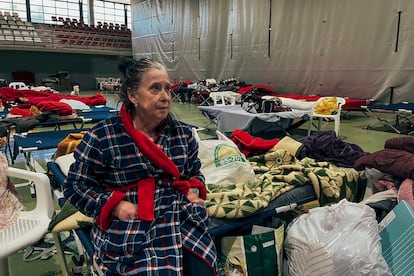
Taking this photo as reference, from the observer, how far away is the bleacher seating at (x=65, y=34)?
14.4 m

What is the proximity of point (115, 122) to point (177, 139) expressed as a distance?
254mm

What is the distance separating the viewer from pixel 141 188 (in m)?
1.21

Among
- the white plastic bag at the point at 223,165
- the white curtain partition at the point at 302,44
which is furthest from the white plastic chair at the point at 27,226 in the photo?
the white curtain partition at the point at 302,44

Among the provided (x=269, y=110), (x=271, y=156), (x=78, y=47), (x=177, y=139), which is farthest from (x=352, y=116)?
(x=78, y=47)

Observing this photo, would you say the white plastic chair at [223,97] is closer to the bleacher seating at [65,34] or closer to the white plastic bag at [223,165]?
the white plastic bag at [223,165]

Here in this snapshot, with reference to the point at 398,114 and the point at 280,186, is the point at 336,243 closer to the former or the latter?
the point at 280,186

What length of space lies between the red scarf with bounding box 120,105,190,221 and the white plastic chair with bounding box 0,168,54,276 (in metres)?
0.55

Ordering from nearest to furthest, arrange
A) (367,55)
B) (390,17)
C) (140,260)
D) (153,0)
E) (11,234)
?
(140,260) → (11,234) → (390,17) → (367,55) → (153,0)

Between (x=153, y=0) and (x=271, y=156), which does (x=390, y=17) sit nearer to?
(x=271, y=156)

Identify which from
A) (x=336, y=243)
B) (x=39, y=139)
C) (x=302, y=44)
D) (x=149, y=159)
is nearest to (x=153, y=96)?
(x=149, y=159)

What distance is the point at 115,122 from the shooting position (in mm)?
1240

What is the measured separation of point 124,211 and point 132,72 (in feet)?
1.76

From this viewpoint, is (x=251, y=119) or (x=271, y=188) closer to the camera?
(x=271, y=188)

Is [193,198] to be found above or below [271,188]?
above
